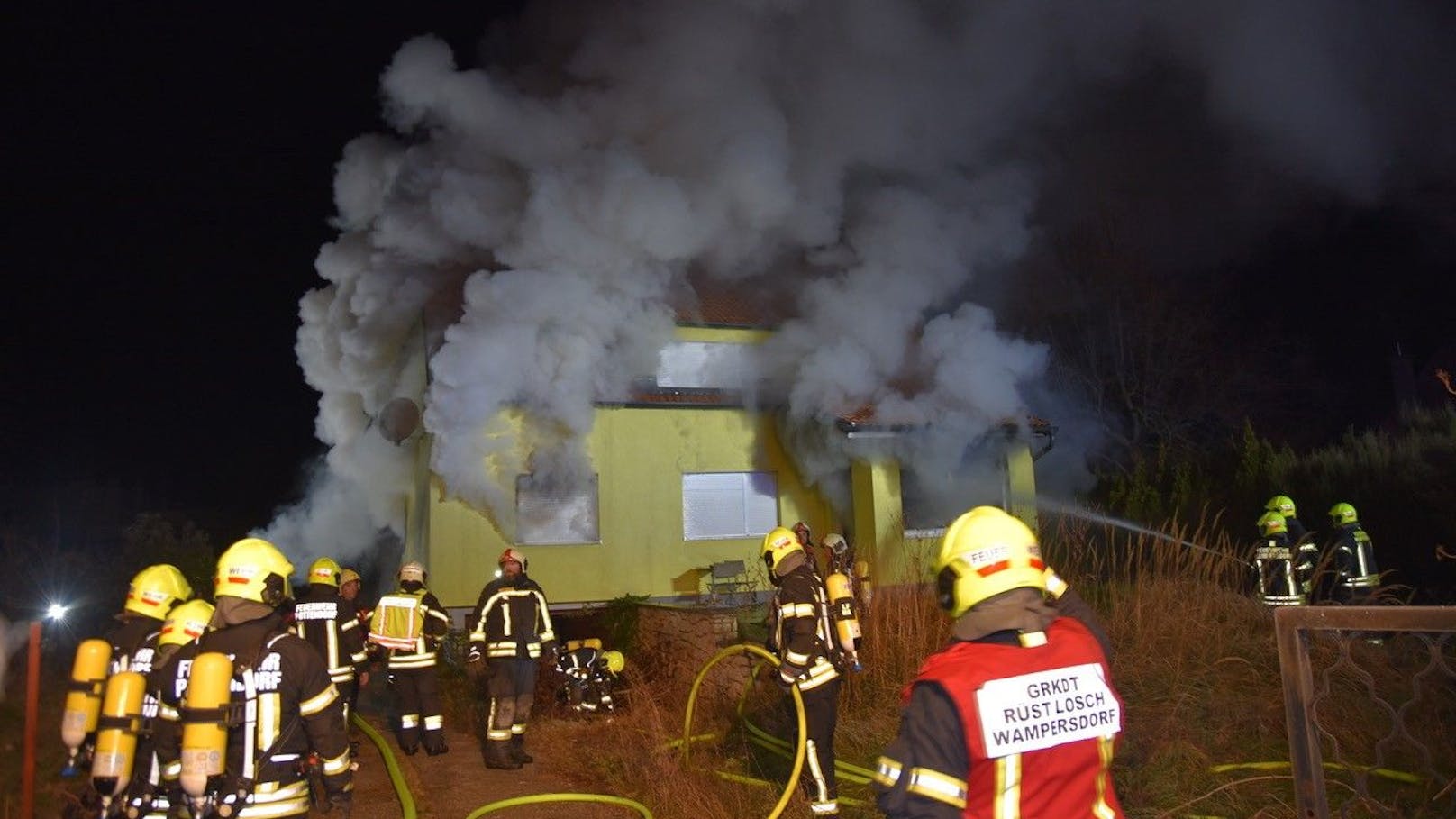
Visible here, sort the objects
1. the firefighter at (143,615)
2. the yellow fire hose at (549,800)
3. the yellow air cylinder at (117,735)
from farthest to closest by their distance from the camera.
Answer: the yellow fire hose at (549,800) < the firefighter at (143,615) < the yellow air cylinder at (117,735)

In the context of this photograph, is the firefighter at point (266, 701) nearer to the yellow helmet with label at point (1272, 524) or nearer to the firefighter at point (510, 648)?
the firefighter at point (510, 648)

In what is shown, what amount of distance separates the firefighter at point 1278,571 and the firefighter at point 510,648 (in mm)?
6435

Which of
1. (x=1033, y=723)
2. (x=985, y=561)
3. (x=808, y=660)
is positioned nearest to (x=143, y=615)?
(x=808, y=660)

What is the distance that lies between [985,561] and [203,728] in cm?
297

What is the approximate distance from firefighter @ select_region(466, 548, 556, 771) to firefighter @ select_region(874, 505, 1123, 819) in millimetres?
6078

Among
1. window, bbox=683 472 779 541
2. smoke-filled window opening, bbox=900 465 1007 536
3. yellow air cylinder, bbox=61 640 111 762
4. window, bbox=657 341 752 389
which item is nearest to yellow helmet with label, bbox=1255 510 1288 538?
smoke-filled window opening, bbox=900 465 1007 536

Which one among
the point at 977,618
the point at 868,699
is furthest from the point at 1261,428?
the point at 977,618

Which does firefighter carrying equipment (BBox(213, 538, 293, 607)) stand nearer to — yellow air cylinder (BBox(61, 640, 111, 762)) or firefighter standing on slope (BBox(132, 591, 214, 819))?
firefighter standing on slope (BBox(132, 591, 214, 819))

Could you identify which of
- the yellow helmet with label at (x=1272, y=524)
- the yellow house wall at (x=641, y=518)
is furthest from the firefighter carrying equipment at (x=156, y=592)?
the yellow helmet with label at (x=1272, y=524)

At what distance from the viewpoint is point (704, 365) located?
1617cm

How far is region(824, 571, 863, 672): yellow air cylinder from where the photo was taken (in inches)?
256

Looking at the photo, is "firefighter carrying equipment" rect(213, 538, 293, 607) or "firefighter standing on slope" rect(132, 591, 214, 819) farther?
"firefighter standing on slope" rect(132, 591, 214, 819)

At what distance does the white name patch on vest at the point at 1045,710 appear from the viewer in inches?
93.2

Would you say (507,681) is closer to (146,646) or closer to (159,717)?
(146,646)
